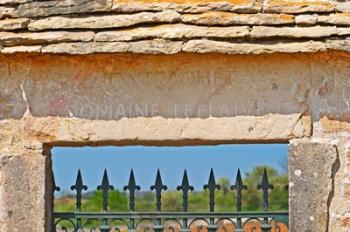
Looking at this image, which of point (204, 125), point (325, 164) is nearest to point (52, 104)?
point (204, 125)

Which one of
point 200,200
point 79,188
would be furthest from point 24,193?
point 200,200

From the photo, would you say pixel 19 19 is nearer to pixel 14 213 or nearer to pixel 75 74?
pixel 75 74

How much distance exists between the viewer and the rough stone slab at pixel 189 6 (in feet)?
17.1

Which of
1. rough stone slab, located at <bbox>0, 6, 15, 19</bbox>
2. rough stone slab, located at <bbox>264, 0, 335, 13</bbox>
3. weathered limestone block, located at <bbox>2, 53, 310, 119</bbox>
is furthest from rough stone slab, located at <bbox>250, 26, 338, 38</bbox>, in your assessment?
rough stone slab, located at <bbox>0, 6, 15, 19</bbox>

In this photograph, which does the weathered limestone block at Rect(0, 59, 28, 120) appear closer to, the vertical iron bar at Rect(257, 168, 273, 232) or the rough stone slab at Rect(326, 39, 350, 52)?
the vertical iron bar at Rect(257, 168, 273, 232)

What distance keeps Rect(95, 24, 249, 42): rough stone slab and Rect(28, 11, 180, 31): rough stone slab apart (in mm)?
49

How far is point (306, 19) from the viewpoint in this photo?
517 centimetres

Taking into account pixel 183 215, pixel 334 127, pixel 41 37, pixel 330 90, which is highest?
pixel 41 37

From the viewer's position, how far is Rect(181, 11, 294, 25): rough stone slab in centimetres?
517

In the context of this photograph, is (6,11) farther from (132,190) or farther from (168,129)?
(132,190)

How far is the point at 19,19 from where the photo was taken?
17.5 ft

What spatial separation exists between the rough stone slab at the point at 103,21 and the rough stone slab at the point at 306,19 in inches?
28.7

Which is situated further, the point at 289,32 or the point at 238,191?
the point at 238,191

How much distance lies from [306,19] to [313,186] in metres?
1.03
